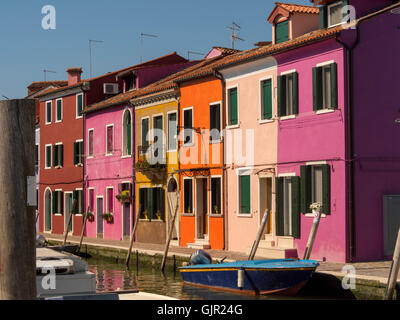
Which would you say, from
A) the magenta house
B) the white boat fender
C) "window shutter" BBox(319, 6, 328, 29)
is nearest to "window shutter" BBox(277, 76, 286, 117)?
"window shutter" BBox(319, 6, 328, 29)

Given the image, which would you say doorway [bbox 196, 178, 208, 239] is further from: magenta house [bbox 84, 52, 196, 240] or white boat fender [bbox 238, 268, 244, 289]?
white boat fender [bbox 238, 268, 244, 289]

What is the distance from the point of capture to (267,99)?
23.1 m

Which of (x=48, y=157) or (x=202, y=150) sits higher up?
(x=48, y=157)

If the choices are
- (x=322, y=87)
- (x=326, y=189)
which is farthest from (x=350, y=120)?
(x=326, y=189)

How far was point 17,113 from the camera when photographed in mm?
4766

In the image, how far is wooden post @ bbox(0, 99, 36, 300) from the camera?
4.77m

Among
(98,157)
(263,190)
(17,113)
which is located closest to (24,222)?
(17,113)

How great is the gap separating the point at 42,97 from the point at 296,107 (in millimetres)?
23728

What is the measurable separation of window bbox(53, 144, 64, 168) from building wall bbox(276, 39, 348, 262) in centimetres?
2010

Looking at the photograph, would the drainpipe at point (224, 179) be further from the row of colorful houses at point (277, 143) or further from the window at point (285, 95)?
the window at point (285, 95)

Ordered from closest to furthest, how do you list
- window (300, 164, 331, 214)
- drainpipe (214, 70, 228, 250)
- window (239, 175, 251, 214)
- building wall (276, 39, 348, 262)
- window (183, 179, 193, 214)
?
building wall (276, 39, 348, 262) → window (300, 164, 331, 214) → window (239, 175, 251, 214) → drainpipe (214, 70, 228, 250) → window (183, 179, 193, 214)

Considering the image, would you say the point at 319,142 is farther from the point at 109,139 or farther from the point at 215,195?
the point at 109,139

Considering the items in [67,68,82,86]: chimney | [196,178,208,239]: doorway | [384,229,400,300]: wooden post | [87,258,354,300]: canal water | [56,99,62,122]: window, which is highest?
[67,68,82,86]: chimney

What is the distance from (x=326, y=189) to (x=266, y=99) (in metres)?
4.28
